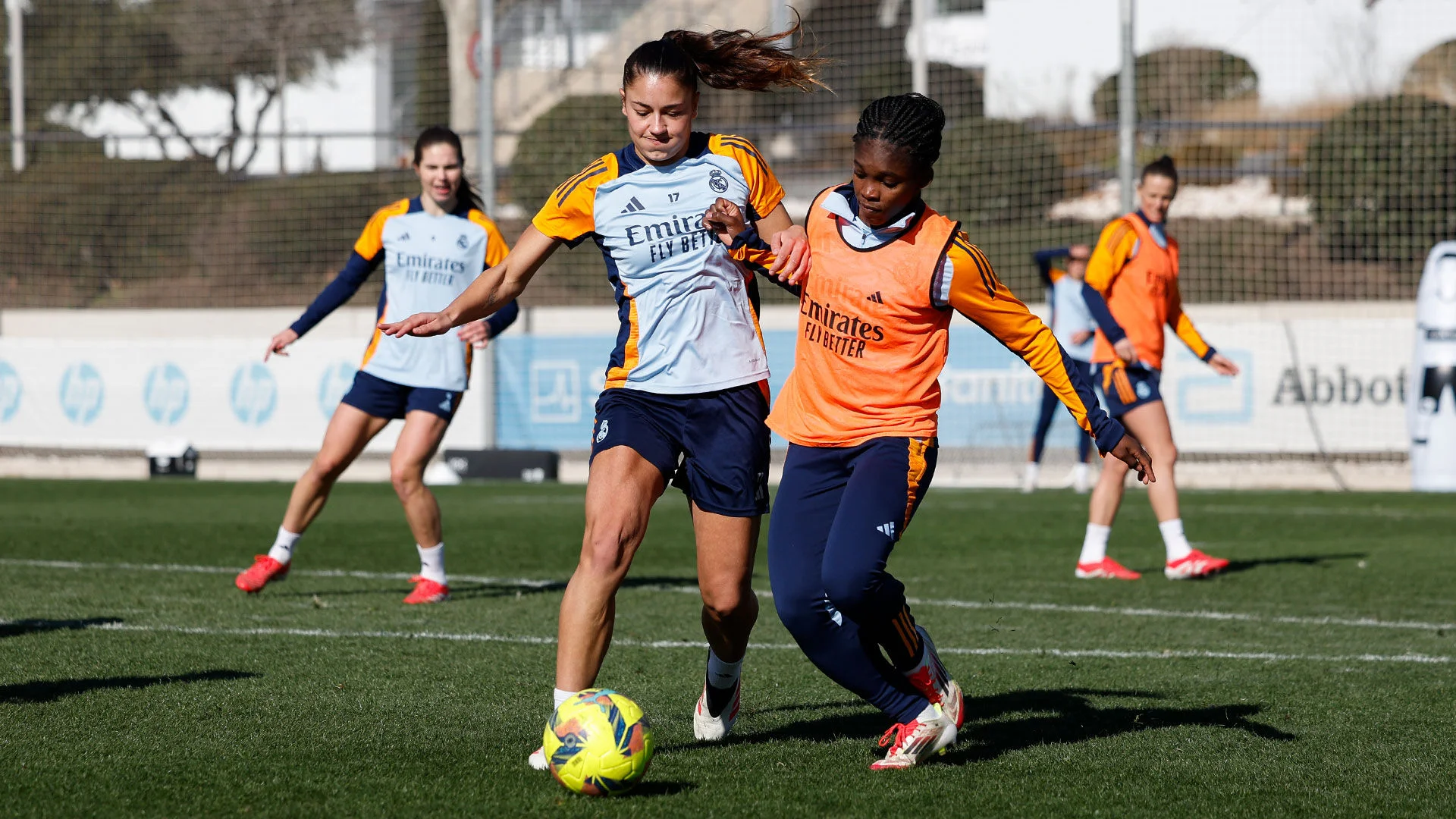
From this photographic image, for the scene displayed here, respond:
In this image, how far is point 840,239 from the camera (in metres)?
4.80

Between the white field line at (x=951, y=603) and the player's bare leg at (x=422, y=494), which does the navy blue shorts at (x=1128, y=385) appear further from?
the player's bare leg at (x=422, y=494)

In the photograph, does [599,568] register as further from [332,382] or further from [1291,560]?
[332,382]

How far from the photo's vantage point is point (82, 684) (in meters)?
5.62

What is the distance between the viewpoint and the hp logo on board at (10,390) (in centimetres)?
1869

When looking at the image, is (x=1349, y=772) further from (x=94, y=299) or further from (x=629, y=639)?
(x=94, y=299)

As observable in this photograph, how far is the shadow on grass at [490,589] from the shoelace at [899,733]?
12.1ft

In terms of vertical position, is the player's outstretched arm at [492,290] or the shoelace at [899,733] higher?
the player's outstretched arm at [492,290]

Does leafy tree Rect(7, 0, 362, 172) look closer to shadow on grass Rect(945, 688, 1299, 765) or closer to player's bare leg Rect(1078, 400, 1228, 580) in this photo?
player's bare leg Rect(1078, 400, 1228, 580)

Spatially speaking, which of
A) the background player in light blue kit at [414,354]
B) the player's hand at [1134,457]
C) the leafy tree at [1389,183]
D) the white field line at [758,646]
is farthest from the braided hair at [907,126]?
the leafy tree at [1389,183]

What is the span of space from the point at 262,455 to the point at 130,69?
2375 centimetres

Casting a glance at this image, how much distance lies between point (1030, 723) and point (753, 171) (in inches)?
79.6

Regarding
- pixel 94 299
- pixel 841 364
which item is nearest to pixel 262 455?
pixel 94 299

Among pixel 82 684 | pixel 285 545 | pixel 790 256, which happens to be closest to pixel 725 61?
pixel 790 256

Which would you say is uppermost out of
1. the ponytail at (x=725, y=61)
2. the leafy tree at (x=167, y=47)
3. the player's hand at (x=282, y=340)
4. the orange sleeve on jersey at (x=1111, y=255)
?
the leafy tree at (x=167, y=47)
